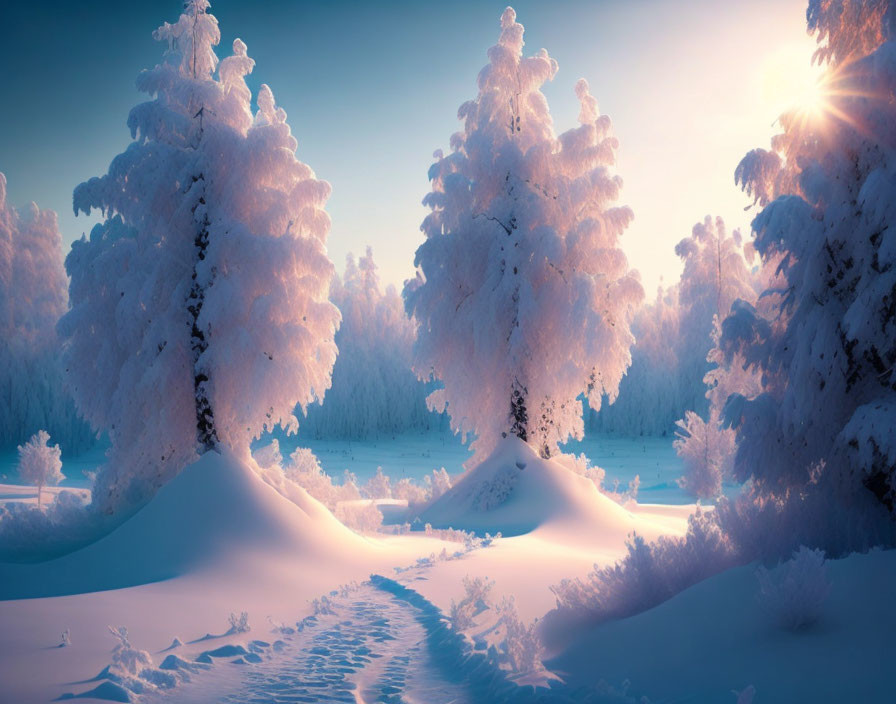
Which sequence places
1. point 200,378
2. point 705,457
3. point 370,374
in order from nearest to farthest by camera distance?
point 200,378, point 705,457, point 370,374

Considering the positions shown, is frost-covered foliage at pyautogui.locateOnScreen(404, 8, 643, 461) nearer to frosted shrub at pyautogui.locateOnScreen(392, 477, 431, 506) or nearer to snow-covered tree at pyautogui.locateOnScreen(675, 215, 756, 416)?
frosted shrub at pyautogui.locateOnScreen(392, 477, 431, 506)

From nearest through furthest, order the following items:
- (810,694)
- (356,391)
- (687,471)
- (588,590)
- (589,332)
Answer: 1. (810,694)
2. (588,590)
3. (589,332)
4. (687,471)
5. (356,391)

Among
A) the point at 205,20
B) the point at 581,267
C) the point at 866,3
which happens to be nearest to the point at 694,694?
the point at 866,3

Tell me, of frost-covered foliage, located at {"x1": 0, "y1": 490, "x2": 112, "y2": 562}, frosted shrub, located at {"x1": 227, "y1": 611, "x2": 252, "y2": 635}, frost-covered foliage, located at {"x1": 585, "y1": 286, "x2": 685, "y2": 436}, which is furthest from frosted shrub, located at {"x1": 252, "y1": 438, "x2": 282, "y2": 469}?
frost-covered foliage, located at {"x1": 585, "y1": 286, "x2": 685, "y2": 436}

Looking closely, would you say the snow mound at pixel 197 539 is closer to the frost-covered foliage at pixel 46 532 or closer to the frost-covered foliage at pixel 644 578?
the frost-covered foliage at pixel 46 532

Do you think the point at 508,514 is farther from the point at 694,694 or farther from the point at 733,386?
the point at 694,694

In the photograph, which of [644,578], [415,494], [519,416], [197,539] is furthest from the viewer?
[415,494]

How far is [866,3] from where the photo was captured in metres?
6.32

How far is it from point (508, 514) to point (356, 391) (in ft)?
113

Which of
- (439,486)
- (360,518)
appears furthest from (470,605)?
(439,486)

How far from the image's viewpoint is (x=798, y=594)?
4.48 metres

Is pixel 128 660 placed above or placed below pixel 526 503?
below

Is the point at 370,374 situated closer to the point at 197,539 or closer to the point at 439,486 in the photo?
the point at 439,486

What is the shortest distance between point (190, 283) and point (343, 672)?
28.9 ft
